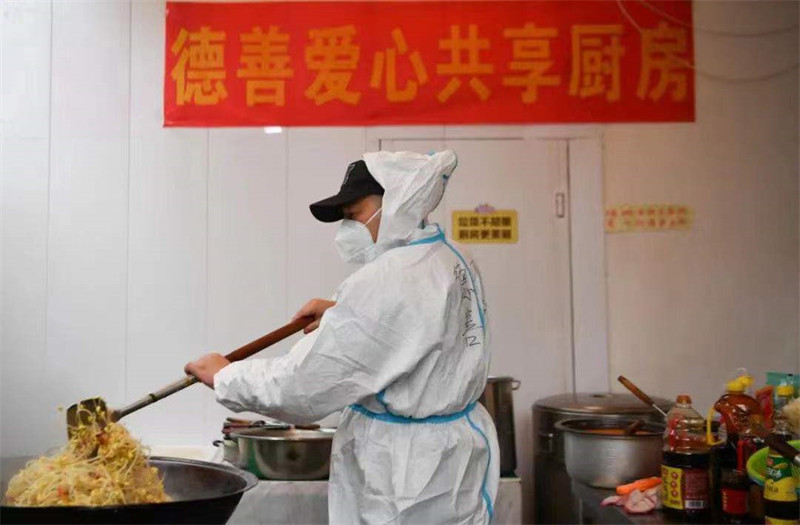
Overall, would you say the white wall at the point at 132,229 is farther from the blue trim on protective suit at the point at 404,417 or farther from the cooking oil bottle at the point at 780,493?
the cooking oil bottle at the point at 780,493

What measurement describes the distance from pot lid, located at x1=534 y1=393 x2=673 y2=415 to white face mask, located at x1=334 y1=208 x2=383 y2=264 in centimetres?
117

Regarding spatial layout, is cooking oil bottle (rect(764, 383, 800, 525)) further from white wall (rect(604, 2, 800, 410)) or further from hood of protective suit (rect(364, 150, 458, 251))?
white wall (rect(604, 2, 800, 410))

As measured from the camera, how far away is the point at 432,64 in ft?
11.1

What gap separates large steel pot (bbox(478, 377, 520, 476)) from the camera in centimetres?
296

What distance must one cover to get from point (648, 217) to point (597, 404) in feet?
2.83

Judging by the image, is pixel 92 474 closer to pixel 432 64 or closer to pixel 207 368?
pixel 207 368

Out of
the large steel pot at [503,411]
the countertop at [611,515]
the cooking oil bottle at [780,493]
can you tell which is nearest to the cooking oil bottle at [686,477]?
the countertop at [611,515]

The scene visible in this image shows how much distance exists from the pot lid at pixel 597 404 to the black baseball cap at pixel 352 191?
1.26 meters

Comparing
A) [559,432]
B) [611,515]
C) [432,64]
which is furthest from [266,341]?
[432,64]

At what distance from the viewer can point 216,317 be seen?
337cm

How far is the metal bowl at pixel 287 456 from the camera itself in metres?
2.69

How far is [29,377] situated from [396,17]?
80.4 inches

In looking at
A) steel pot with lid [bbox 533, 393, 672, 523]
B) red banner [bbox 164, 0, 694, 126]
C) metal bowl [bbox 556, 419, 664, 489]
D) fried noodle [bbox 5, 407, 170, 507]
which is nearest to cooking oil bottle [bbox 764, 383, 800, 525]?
metal bowl [bbox 556, 419, 664, 489]

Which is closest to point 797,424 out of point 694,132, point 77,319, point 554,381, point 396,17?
point 554,381
